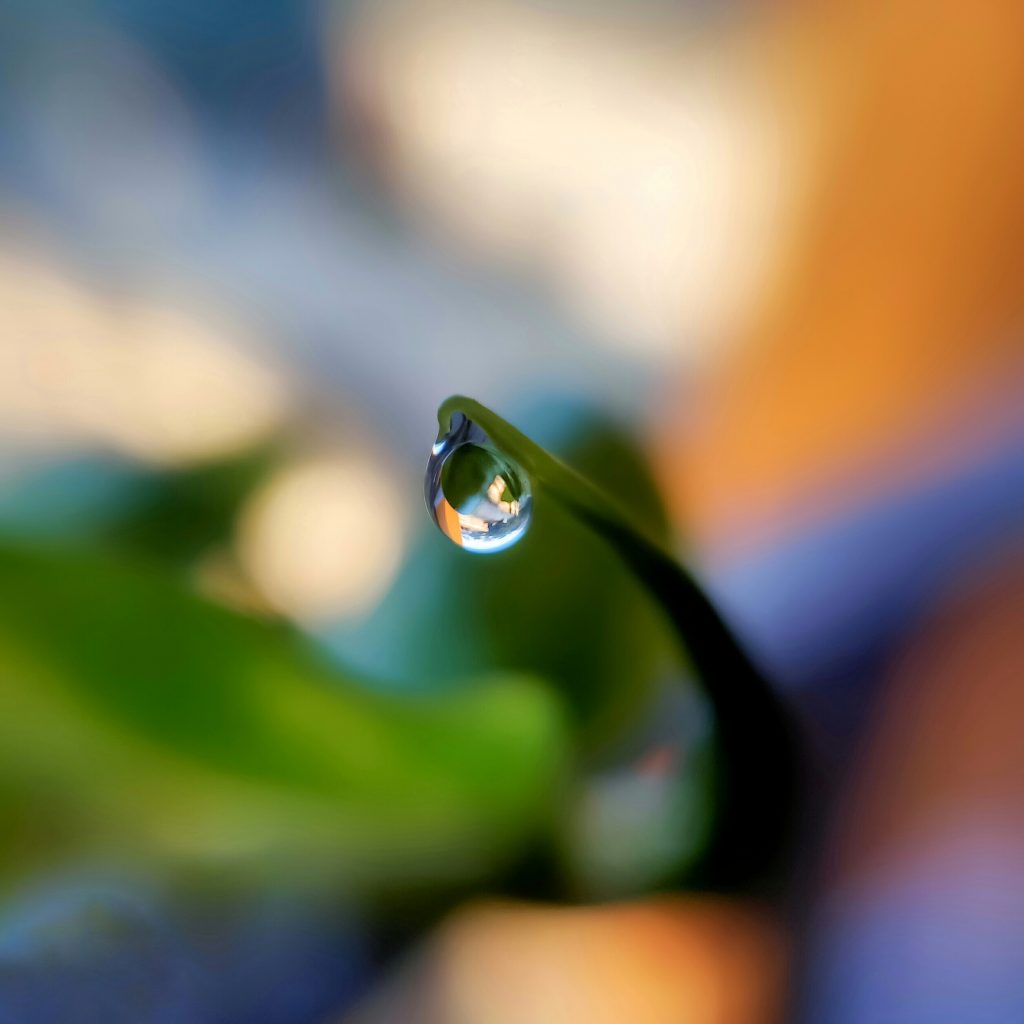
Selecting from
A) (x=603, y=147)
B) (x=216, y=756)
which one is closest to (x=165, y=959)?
(x=216, y=756)

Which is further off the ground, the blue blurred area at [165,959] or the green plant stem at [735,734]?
the green plant stem at [735,734]

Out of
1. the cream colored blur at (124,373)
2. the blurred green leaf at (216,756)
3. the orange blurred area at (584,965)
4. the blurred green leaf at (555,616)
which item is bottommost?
the orange blurred area at (584,965)

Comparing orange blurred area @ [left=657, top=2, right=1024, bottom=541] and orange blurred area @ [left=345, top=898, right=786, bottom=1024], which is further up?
orange blurred area @ [left=657, top=2, right=1024, bottom=541]

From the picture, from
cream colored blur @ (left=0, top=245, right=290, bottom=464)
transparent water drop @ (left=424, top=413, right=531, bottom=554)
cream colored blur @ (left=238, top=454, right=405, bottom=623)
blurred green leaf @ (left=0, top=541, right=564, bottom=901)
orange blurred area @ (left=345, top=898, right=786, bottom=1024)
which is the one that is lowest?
orange blurred area @ (left=345, top=898, right=786, bottom=1024)

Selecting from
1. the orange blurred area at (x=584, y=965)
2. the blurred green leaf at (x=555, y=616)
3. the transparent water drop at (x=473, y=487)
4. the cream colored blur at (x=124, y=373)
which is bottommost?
the orange blurred area at (x=584, y=965)

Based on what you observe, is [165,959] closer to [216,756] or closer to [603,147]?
[216,756]
